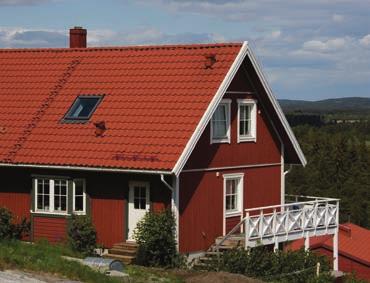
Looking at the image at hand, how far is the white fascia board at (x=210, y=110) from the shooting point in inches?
896

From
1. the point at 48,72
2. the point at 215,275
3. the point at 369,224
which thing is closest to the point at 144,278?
the point at 215,275

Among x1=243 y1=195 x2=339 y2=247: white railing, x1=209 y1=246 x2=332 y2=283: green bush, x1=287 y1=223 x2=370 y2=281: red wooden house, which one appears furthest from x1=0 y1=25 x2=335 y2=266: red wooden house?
x1=287 y1=223 x2=370 y2=281: red wooden house

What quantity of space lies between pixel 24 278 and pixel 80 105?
12.7 m

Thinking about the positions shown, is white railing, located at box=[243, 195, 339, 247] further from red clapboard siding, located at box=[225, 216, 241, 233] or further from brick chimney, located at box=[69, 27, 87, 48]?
brick chimney, located at box=[69, 27, 87, 48]

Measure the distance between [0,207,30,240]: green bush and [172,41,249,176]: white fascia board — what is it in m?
5.81

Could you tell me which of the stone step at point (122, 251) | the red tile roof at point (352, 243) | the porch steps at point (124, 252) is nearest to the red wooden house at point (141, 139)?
the porch steps at point (124, 252)

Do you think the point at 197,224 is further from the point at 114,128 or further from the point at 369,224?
the point at 369,224

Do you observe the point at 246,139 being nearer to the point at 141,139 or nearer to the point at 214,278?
the point at 141,139

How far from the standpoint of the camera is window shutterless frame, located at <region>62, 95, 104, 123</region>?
25.9 meters

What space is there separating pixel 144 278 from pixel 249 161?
9972mm

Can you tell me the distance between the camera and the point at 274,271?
2317cm

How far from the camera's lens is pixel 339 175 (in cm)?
8944

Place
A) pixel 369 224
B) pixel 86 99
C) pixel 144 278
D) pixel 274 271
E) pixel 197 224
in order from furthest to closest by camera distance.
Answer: pixel 369 224 → pixel 86 99 → pixel 197 224 → pixel 274 271 → pixel 144 278

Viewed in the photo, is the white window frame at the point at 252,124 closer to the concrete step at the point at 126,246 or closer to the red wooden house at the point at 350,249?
the concrete step at the point at 126,246
